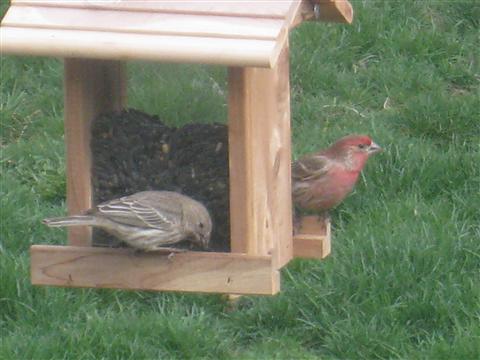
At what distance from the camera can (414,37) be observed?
8.31m

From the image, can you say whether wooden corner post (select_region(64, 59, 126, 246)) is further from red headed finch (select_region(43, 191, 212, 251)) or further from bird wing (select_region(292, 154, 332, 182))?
bird wing (select_region(292, 154, 332, 182))

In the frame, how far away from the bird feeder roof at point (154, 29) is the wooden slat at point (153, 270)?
758 millimetres

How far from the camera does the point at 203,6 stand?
175 inches

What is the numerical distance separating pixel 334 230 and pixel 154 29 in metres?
2.48

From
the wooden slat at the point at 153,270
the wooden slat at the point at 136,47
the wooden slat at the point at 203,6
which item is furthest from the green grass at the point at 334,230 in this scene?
the wooden slat at the point at 153,270

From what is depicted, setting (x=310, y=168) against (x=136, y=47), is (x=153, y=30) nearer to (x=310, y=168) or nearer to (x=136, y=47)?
(x=136, y=47)

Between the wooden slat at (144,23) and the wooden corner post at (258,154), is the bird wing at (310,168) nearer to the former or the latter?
the wooden corner post at (258,154)

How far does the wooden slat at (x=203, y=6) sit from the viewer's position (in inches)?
173

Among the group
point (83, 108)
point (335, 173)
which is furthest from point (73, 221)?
point (335, 173)

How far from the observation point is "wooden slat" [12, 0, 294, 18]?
14.5ft

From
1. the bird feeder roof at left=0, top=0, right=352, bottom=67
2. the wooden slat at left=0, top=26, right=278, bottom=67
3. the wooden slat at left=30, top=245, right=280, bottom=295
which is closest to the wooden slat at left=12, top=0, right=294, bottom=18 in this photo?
the bird feeder roof at left=0, top=0, right=352, bottom=67

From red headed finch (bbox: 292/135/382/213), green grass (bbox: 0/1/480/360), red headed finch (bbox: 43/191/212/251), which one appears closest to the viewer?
red headed finch (bbox: 43/191/212/251)

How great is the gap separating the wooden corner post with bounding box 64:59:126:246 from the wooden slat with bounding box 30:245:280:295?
25 centimetres

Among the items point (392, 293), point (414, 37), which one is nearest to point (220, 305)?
point (392, 293)
